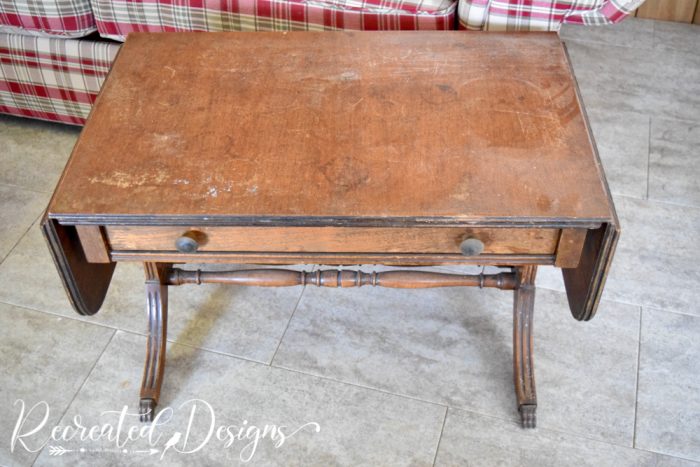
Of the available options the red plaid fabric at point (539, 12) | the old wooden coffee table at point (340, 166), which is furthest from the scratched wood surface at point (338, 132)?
the red plaid fabric at point (539, 12)

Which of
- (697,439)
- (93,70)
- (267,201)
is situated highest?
(267,201)

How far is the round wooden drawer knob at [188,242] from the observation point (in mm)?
1087

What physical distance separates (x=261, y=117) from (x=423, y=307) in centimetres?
65

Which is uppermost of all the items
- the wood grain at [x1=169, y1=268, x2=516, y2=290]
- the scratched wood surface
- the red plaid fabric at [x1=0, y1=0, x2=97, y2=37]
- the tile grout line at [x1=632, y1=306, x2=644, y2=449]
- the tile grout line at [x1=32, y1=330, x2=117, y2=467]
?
the scratched wood surface

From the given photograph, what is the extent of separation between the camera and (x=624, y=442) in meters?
1.38

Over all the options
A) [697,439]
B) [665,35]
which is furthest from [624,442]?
[665,35]

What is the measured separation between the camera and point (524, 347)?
1456 mm

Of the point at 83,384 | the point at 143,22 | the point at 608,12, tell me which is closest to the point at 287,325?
the point at 83,384

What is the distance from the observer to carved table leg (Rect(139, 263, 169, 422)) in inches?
56.2

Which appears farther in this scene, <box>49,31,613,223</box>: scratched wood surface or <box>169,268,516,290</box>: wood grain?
<box>169,268,516,290</box>: wood grain

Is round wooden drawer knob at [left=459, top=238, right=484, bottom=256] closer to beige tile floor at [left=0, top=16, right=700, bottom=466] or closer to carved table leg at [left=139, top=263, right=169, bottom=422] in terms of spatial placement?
beige tile floor at [left=0, top=16, right=700, bottom=466]

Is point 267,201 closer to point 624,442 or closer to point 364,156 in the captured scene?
point 364,156

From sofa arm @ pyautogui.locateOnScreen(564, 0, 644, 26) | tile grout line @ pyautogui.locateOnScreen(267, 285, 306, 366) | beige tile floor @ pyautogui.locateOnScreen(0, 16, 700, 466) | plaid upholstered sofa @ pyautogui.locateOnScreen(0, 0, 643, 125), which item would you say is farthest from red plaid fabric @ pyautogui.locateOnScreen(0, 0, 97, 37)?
sofa arm @ pyautogui.locateOnScreen(564, 0, 644, 26)

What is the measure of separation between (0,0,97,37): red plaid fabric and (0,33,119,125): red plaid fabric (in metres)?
0.03
